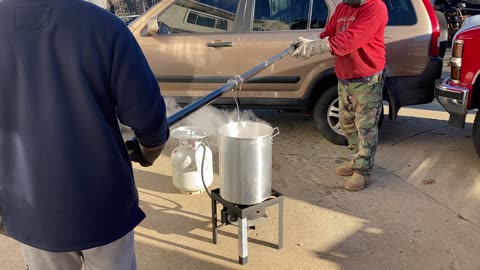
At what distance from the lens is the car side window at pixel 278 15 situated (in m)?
4.87

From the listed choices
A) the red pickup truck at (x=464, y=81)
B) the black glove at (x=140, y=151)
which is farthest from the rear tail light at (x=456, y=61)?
the black glove at (x=140, y=151)

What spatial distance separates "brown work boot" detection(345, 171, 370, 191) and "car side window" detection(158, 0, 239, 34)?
2.21m

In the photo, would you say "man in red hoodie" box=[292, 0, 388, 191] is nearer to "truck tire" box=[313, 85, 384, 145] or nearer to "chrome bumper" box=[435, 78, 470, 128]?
"truck tire" box=[313, 85, 384, 145]

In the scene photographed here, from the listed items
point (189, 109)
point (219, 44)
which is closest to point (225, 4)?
point (219, 44)

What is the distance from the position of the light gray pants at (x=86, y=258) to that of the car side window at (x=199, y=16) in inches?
146

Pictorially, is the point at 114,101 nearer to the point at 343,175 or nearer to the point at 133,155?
the point at 133,155

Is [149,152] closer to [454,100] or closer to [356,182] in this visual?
[356,182]

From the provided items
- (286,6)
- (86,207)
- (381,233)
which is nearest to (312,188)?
(381,233)

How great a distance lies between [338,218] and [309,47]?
1.35 metres

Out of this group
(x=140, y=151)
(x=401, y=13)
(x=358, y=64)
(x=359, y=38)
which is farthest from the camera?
(x=401, y=13)

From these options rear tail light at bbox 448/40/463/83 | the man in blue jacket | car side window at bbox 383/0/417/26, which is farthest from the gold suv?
the man in blue jacket

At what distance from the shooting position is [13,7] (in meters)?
1.34

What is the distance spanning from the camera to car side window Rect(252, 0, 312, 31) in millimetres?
4867

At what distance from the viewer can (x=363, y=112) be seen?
372 centimetres
